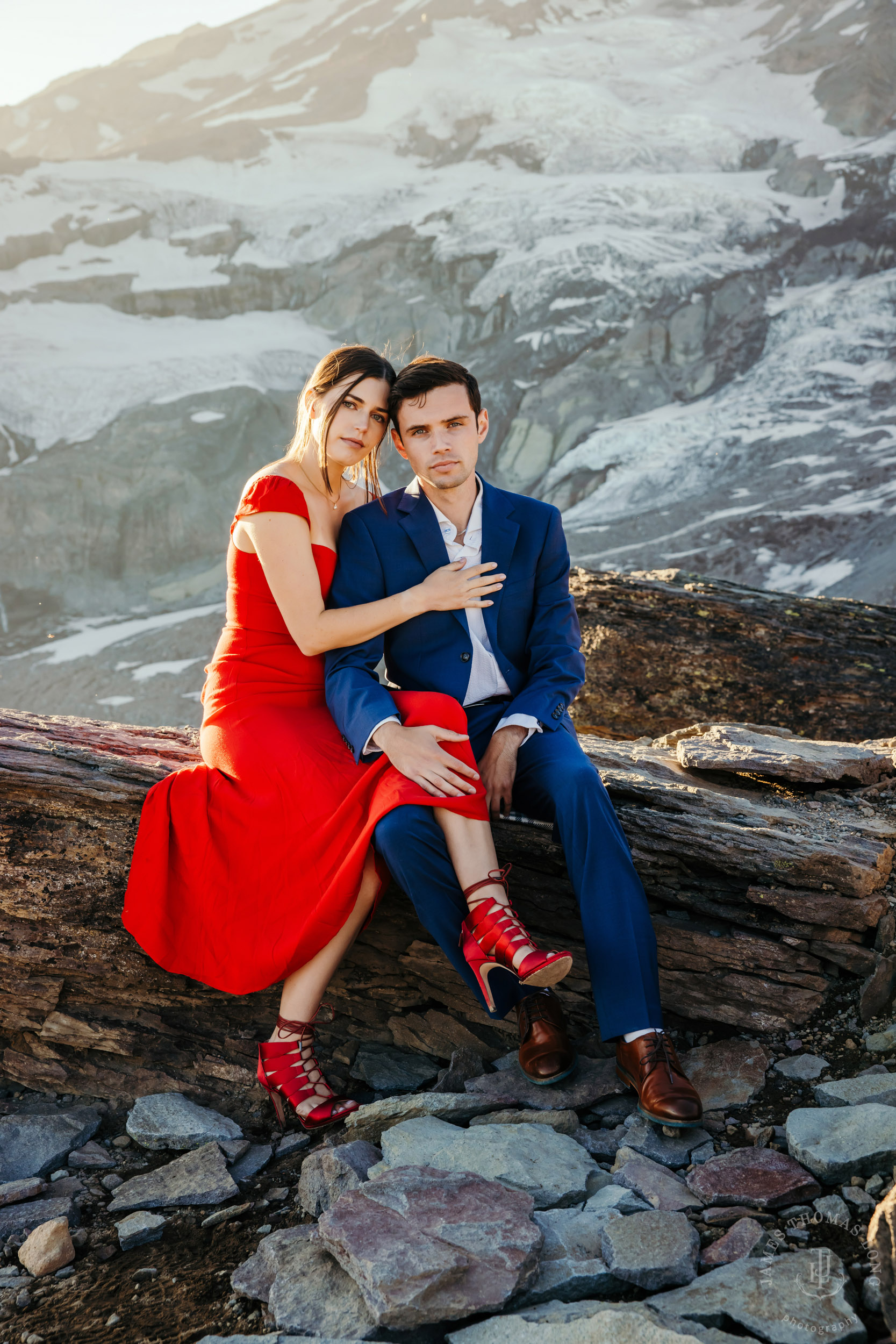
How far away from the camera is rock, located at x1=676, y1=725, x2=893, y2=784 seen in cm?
430

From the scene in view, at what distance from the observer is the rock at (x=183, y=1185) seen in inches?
112

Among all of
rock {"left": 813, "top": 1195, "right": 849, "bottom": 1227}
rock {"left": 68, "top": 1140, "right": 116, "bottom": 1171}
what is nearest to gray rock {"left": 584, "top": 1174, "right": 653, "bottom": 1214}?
rock {"left": 813, "top": 1195, "right": 849, "bottom": 1227}

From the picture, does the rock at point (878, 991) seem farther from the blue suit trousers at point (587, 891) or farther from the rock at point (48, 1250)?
the rock at point (48, 1250)

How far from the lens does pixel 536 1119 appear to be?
291cm

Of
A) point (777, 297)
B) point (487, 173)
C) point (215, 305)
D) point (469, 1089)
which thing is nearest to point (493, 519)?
point (469, 1089)

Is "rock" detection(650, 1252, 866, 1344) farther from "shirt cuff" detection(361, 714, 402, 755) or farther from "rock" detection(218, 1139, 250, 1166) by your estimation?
"shirt cuff" detection(361, 714, 402, 755)

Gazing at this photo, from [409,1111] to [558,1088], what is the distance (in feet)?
1.69

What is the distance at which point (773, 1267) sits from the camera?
209 cm

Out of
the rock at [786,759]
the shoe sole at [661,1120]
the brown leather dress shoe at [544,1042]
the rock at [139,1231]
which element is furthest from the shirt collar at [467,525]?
the rock at [139,1231]

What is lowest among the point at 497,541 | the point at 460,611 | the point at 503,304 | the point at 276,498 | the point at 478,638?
the point at 478,638

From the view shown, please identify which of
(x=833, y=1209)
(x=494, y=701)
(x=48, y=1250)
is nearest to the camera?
(x=833, y=1209)

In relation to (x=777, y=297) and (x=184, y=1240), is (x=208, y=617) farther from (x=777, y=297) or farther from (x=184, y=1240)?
(x=184, y=1240)

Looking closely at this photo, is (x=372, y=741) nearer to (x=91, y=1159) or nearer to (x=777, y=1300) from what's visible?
(x=91, y=1159)

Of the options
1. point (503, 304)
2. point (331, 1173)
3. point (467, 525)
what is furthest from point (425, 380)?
point (503, 304)
